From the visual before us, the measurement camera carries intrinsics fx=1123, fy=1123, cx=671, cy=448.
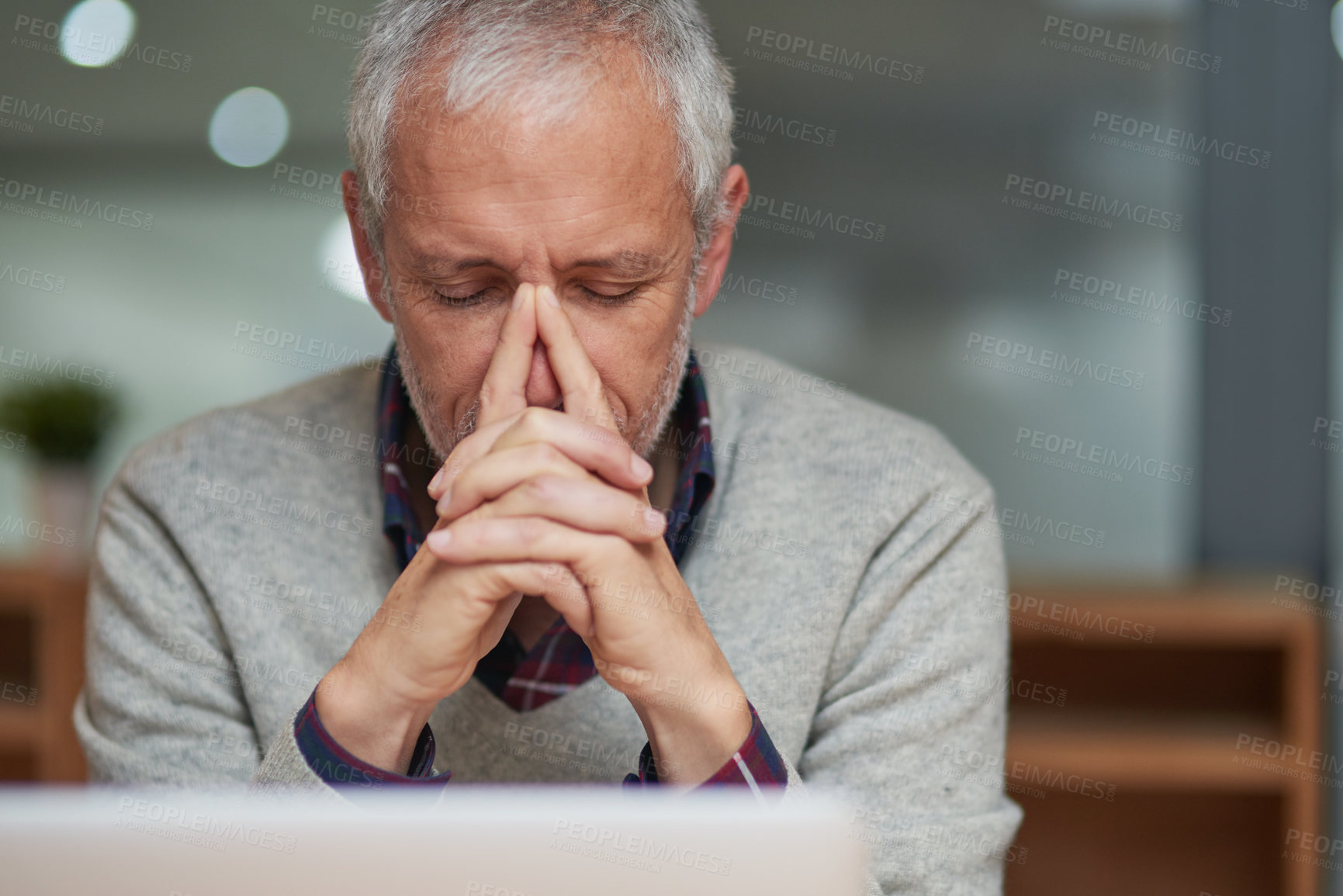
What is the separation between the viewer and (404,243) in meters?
1.06

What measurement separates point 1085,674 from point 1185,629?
35 centimetres

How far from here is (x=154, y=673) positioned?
1.13 metres

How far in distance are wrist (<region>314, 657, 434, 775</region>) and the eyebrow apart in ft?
1.19

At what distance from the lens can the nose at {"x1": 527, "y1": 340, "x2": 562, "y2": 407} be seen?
1031 mm

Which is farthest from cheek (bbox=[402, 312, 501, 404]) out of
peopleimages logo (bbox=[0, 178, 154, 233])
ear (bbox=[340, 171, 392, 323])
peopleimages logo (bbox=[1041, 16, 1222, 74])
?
peopleimages logo (bbox=[0, 178, 154, 233])

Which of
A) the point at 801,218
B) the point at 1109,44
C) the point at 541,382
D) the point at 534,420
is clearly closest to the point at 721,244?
the point at 541,382

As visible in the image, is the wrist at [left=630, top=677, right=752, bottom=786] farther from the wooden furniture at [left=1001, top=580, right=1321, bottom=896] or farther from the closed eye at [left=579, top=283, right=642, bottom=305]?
the wooden furniture at [left=1001, top=580, right=1321, bottom=896]

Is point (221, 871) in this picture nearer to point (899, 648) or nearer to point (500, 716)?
point (500, 716)

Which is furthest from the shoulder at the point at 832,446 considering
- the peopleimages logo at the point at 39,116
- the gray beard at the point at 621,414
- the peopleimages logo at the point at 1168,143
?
the peopleimages logo at the point at 39,116

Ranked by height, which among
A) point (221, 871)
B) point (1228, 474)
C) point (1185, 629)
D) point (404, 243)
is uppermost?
point (404, 243)

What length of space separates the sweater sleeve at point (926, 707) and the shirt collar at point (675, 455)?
20 centimetres

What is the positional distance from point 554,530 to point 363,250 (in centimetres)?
49

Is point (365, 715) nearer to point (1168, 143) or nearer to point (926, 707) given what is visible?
point (926, 707)

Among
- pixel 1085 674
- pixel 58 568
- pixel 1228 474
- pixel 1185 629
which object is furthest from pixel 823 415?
pixel 58 568
